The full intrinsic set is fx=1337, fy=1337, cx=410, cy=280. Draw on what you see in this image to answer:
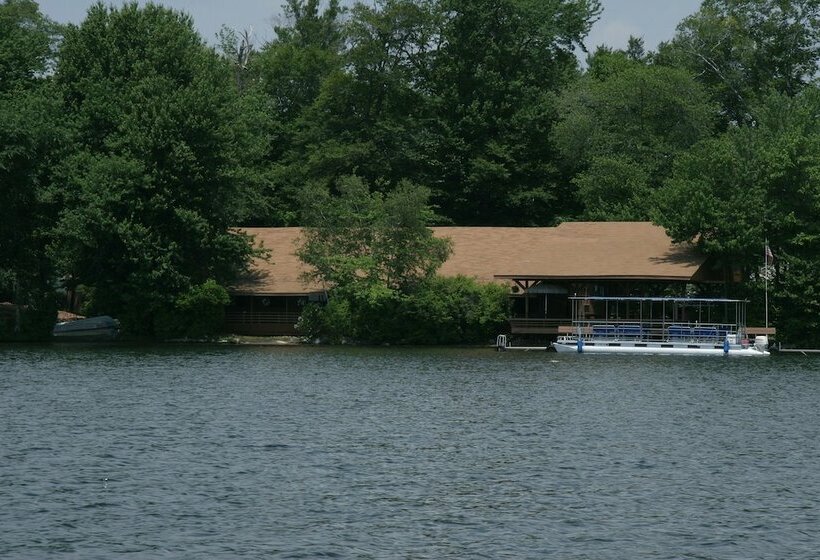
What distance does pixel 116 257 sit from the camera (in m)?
72.1

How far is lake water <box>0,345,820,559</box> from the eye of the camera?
22.4 metres

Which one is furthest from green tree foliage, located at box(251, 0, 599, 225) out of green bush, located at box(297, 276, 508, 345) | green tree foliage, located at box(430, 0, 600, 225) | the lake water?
the lake water

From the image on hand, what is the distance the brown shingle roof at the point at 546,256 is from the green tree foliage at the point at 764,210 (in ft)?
7.18

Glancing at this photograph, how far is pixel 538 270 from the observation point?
237ft

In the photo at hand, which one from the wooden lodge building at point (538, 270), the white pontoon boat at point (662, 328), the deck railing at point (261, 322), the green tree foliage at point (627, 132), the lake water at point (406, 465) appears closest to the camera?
the lake water at point (406, 465)

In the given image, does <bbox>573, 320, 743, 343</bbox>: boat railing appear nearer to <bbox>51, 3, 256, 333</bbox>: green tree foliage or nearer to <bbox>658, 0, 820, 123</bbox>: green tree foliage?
<bbox>51, 3, 256, 333</bbox>: green tree foliage

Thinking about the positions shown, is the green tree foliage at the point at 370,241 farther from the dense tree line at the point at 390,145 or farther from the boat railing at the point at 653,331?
the boat railing at the point at 653,331

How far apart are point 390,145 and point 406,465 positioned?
67.7m

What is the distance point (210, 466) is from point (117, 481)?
8.69 ft

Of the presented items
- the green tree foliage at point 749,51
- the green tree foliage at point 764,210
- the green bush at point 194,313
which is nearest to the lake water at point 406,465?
the green tree foliage at point 764,210

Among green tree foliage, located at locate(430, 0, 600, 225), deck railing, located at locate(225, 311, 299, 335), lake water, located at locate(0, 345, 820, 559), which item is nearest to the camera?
lake water, located at locate(0, 345, 820, 559)

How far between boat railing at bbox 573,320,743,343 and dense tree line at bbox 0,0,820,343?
12.3 ft

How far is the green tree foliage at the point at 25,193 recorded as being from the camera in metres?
70.7

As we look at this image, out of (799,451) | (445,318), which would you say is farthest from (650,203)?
(799,451)
